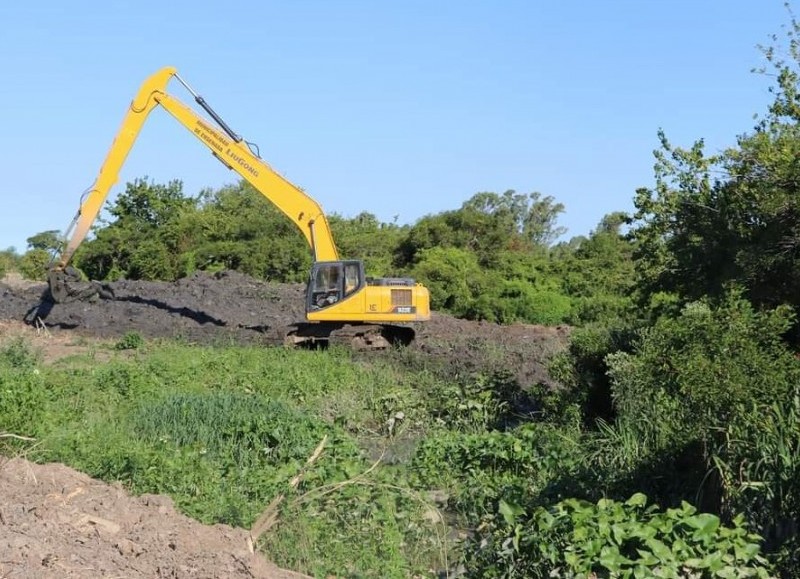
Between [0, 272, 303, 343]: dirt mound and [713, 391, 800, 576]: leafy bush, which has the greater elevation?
[0, 272, 303, 343]: dirt mound

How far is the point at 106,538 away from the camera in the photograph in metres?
8.01

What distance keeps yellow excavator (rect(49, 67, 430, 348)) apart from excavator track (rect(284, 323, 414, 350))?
0.02 meters

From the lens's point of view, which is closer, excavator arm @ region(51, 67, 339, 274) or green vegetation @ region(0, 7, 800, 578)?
green vegetation @ region(0, 7, 800, 578)

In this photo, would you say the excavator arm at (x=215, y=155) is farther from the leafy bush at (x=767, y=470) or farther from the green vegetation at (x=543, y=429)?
the leafy bush at (x=767, y=470)

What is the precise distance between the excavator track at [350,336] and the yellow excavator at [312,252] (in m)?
0.02

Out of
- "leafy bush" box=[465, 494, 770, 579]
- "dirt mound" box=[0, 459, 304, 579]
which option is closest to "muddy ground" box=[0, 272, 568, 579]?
"dirt mound" box=[0, 459, 304, 579]

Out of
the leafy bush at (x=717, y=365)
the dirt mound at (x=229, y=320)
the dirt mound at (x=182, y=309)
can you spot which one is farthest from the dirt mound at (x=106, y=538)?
the dirt mound at (x=182, y=309)

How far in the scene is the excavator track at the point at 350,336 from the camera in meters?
24.6

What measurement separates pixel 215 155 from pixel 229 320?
19.3 ft

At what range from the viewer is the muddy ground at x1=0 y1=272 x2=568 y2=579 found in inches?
299

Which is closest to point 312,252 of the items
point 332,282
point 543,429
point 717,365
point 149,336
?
point 332,282

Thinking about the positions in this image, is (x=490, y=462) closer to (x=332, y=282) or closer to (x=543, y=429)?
(x=543, y=429)

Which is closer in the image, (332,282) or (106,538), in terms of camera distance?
(106,538)

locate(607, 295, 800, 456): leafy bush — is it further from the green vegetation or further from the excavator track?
the excavator track
